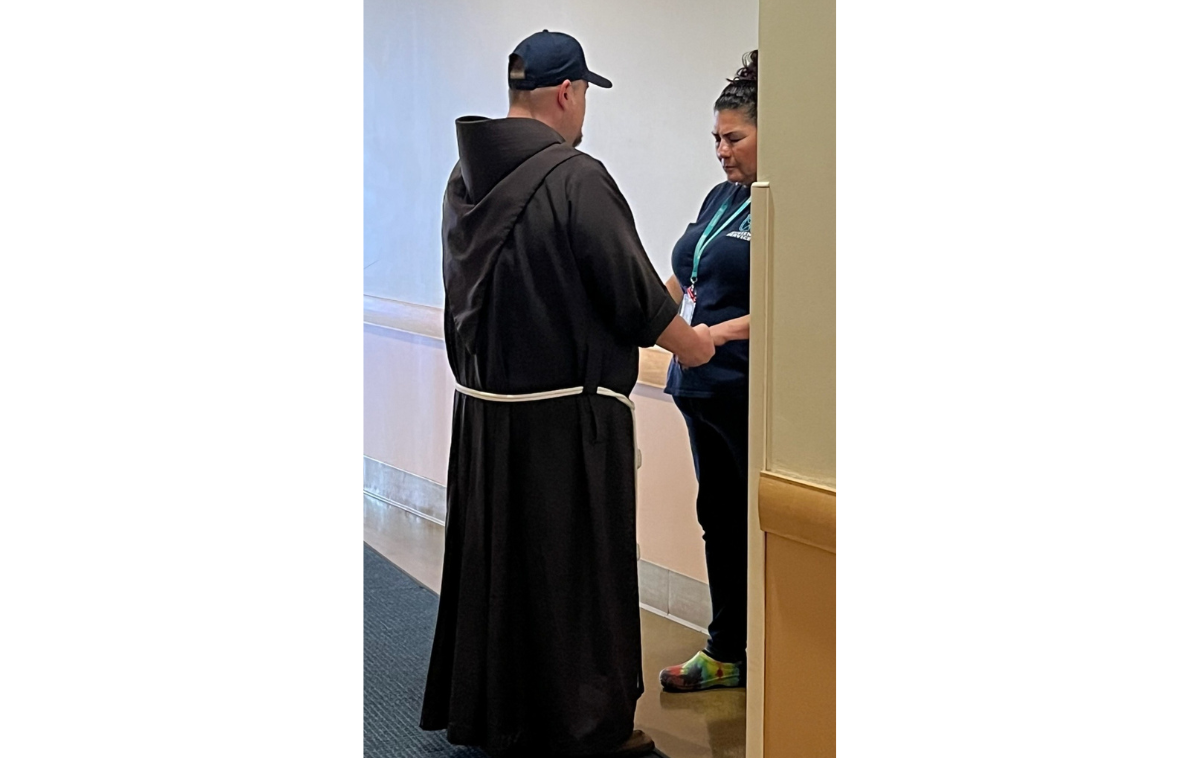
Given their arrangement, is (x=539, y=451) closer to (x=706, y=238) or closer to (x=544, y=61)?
(x=706, y=238)

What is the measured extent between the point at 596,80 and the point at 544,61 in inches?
2.9

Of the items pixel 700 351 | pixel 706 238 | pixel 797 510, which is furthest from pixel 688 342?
pixel 797 510

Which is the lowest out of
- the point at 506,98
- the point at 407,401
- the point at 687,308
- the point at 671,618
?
the point at 671,618

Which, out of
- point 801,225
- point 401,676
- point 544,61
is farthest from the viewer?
point 401,676

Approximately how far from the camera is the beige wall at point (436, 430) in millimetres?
1311

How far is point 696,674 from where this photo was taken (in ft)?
4.91

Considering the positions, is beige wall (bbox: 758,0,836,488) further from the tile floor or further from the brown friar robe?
the tile floor

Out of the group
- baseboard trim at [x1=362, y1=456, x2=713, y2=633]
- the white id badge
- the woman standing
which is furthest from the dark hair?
baseboard trim at [x1=362, y1=456, x2=713, y2=633]

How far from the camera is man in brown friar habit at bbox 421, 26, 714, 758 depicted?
1329mm
